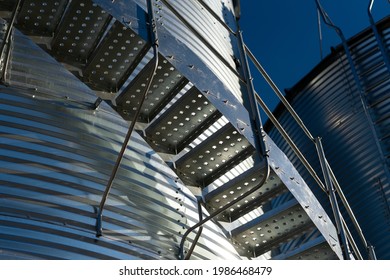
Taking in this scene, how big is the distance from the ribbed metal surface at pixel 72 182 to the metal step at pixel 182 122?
0.78 feet

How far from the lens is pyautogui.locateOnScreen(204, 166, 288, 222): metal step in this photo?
7395mm

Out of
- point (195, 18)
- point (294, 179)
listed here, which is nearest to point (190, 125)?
point (294, 179)

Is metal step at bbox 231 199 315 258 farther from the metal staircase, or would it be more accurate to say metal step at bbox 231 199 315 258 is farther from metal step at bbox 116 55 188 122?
metal step at bbox 116 55 188 122

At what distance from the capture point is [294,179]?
7879 mm

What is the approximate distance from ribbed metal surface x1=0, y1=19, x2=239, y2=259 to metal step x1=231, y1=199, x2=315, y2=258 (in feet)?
0.68

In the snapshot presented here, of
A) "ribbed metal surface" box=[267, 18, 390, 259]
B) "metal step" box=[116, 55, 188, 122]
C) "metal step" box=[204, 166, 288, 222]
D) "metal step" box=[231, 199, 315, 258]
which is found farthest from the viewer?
"ribbed metal surface" box=[267, 18, 390, 259]

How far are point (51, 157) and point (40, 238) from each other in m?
1.01

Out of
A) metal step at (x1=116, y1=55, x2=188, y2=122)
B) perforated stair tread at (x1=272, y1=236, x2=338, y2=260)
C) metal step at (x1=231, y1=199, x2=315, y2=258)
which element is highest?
metal step at (x1=116, y1=55, x2=188, y2=122)

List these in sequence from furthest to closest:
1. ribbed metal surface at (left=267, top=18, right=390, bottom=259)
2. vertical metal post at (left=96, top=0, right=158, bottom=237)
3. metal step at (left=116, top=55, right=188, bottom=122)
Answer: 1. ribbed metal surface at (left=267, top=18, right=390, bottom=259)
2. metal step at (left=116, top=55, right=188, bottom=122)
3. vertical metal post at (left=96, top=0, right=158, bottom=237)

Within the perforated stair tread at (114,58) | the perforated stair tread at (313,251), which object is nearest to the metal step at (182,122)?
the perforated stair tread at (114,58)

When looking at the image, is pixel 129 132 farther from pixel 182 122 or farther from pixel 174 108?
pixel 182 122

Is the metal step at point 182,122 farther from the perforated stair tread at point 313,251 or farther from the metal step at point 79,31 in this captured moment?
the perforated stair tread at point 313,251

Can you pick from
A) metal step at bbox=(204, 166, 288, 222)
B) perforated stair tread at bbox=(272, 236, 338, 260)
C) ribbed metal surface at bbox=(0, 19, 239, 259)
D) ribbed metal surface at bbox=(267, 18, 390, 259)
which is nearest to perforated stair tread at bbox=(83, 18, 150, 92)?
ribbed metal surface at bbox=(0, 19, 239, 259)

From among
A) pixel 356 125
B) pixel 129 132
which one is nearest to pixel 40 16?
pixel 129 132
